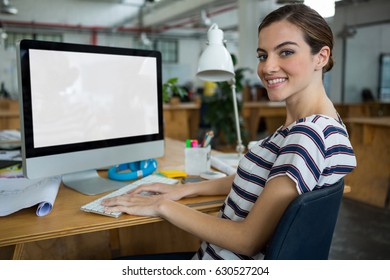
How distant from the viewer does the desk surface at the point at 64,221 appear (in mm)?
842

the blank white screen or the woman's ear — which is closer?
the woman's ear

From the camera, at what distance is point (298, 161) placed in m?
0.75

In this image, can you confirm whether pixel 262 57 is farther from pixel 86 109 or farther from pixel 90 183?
pixel 90 183

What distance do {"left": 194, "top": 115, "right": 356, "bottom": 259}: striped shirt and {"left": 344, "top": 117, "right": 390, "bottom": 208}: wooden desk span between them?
9.11 ft

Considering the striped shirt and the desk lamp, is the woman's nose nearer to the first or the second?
the striped shirt

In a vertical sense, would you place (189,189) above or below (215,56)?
below

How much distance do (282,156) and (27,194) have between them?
0.70 metres

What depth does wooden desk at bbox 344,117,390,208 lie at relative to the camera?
3447 mm

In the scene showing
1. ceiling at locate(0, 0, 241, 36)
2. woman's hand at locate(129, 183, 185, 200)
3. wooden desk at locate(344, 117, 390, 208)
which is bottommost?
wooden desk at locate(344, 117, 390, 208)

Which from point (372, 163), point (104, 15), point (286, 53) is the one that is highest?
point (104, 15)

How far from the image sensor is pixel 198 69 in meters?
1.42

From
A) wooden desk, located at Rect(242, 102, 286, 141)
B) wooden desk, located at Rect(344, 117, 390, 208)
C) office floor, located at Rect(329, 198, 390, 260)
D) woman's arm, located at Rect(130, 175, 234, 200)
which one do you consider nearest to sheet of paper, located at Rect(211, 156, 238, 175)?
woman's arm, located at Rect(130, 175, 234, 200)

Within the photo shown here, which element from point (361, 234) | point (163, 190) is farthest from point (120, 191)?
point (361, 234)

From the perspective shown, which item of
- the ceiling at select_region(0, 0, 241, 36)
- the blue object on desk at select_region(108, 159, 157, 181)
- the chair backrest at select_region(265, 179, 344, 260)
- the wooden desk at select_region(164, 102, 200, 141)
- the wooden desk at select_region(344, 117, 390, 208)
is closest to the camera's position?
the chair backrest at select_region(265, 179, 344, 260)
